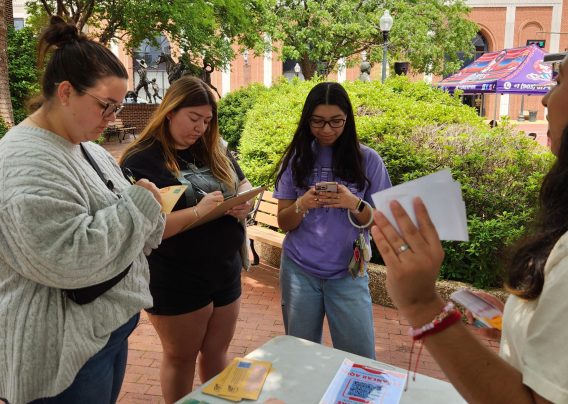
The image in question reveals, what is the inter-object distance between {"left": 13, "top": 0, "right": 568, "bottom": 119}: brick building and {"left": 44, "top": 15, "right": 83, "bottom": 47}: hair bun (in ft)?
110

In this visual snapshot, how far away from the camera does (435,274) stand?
994 mm

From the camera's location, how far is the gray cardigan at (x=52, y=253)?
4.53 ft

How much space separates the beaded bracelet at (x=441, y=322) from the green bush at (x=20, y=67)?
13.4 metres

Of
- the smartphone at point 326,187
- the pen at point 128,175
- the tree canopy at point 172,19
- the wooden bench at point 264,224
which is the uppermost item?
the tree canopy at point 172,19

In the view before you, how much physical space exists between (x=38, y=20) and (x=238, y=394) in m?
14.9

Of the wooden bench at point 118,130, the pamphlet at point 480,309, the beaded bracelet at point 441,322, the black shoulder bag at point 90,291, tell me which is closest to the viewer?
the beaded bracelet at point 441,322

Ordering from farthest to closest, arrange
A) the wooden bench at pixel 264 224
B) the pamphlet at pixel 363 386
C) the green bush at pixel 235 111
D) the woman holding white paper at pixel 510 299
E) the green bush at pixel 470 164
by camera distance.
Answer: the green bush at pixel 235 111 → the wooden bench at pixel 264 224 → the green bush at pixel 470 164 → the pamphlet at pixel 363 386 → the woman holding white paper at pixel 510 299

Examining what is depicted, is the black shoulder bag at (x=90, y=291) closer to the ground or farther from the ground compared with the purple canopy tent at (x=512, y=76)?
closer to the ground

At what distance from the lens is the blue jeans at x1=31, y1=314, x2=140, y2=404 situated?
1570 mm

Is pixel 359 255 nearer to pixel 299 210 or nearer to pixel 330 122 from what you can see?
pixel 299 210

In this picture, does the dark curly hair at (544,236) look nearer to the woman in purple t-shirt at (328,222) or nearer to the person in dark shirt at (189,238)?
the woman in purple t-shirt at (328,222)

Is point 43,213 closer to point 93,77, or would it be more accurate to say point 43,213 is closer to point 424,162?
point 93,77

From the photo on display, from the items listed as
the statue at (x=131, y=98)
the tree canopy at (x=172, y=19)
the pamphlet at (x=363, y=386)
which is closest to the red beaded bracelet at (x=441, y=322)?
the pamphlet at (x=363, y=386)

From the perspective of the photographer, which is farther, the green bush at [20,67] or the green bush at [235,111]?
the green bush at [20,67]
